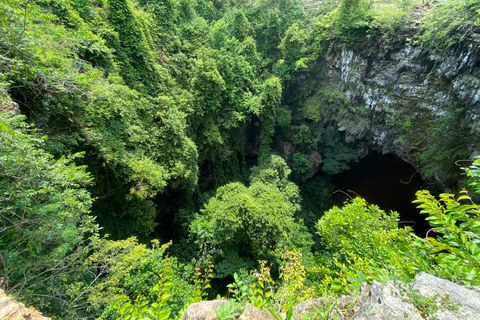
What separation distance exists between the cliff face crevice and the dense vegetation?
0.90 feet

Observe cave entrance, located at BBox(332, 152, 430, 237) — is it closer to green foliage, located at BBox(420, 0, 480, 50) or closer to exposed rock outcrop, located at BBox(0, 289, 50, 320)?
green foliage, located at BBox(420, 0, 480, 50)

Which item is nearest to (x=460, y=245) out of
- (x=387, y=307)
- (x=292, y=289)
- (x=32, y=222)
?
(x=387, y=307)

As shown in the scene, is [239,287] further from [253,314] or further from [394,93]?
[394,93]

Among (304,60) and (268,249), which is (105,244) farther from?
(304,60)

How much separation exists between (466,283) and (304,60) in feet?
53.3

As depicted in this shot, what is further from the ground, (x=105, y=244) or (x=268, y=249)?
(x=105, y=244)

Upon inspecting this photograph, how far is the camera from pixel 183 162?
8445 millimetres

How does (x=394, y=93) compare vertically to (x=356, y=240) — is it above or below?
above

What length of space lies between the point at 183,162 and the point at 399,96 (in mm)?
13466

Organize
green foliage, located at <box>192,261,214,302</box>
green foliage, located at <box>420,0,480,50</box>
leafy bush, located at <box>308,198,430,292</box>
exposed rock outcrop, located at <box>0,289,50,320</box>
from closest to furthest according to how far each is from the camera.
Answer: exposed rock outcrop, located at <box>0,289,50,320</box> → green foliage, located at <box>192,261,214,302</box> → leafy bush, located at <box>308,198,430,292</box> → green foliage, located at <box>420,0,480,50</box>

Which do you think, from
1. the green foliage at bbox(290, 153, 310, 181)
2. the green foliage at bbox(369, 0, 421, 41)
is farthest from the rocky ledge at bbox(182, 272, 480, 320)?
the green foliage at bbox(369, 0, 421, 41)

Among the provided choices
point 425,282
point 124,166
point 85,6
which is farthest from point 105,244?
point 85,6

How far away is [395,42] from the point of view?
38.4ft

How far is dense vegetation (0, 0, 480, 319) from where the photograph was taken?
114 inches
